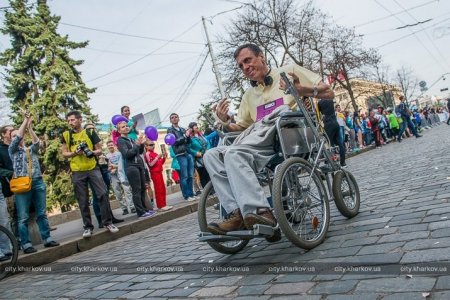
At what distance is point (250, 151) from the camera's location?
128 inches

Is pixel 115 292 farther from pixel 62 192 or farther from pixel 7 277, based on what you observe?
pixel 62 192

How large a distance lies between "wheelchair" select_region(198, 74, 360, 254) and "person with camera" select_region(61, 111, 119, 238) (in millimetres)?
3311

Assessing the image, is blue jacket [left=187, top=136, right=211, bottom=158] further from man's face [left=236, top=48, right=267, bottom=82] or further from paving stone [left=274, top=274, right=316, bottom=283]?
paving stone [left=274, top=274, right=316, bottom=283]

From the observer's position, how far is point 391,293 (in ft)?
6.86

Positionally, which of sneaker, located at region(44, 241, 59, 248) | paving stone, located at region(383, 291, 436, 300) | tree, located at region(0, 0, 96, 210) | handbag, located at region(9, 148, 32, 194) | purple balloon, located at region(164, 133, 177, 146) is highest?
tree, located at region(0, 0, 96, 210)

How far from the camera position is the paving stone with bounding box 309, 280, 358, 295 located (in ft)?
7.48

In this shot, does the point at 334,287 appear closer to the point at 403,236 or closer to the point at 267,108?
the point at 403,236

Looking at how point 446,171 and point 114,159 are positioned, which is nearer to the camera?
point 446,171

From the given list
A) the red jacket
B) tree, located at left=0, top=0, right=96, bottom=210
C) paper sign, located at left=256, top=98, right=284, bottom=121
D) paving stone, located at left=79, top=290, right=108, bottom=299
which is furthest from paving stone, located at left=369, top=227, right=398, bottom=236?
tree, located at left=0, top=0, right=96, bottom=210

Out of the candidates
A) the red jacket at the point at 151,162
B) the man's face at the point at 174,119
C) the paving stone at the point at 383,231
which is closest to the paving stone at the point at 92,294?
the paving stone at the point at 383,231

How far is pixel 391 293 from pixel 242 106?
259 centimetres

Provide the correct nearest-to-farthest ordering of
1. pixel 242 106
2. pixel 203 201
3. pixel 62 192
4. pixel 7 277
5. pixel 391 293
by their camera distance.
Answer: pixel 391 293 < pixel 203 201 < pixel 242 106 < pixel 7 277 < pixel 62 192

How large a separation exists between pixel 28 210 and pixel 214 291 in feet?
14.6

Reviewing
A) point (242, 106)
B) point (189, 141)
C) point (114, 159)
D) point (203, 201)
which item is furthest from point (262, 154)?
point (114, 159)
